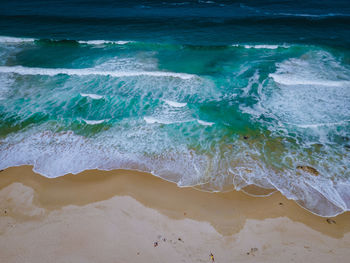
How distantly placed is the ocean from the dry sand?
59 centimetres

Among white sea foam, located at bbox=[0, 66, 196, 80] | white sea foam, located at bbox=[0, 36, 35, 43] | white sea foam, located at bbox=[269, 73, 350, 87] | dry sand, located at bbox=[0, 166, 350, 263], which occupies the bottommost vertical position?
dry sand, located at bbox=[0, 166, 350, 263]

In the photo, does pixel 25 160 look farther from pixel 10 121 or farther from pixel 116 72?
pixel 116 72

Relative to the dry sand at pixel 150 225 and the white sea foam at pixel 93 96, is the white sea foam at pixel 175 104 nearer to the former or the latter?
the white sea foam at pixel 93 96

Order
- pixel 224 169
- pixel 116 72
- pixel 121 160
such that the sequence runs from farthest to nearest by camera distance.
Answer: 1. pixel 116 72
2. pixel 121 160
3. pixel 224 169

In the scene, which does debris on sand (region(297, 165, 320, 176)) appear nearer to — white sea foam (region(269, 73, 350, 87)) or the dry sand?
the dry sand

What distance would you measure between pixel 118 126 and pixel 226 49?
11042 mm

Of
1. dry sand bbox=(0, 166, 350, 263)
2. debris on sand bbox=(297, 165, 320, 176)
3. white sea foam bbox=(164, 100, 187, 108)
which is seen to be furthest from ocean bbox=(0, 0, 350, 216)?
dry sand bbox=(0, 166, 350, 263)

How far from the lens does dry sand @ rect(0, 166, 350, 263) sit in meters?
5.55

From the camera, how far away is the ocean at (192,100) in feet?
25.9

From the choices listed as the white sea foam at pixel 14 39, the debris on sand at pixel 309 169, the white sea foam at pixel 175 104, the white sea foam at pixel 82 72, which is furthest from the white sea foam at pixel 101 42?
the debris on sand at pixel 309 169

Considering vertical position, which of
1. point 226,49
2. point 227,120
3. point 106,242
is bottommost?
point 106,242

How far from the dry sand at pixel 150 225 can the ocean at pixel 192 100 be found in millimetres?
591

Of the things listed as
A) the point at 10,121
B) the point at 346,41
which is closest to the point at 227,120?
the point at 10,121

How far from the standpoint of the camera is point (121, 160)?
325 inches
